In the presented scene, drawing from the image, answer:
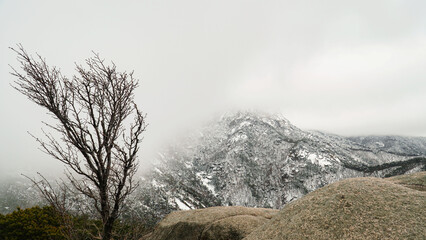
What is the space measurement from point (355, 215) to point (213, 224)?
15.3 m

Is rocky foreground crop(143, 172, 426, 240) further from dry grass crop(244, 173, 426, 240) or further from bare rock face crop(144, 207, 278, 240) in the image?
bare rock face crop(144, 207, 278, 240)

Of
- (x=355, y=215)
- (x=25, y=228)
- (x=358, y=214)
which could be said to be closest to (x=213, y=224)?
(x=355, y=215)

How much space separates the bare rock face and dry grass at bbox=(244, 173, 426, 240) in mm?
6916

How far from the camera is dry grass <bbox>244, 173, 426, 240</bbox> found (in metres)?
10.6

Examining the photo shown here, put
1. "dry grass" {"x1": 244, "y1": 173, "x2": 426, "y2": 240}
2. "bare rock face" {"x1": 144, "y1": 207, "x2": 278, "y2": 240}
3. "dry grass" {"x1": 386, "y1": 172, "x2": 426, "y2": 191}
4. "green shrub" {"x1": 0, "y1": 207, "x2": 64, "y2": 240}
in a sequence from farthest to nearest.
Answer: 1. "green shrub" {"x1": 0, "y1": 207, "x2": 64, "y2": 240}
2. "bare rock face" {"x1": 144, "y1": 207, "x2": 278, "y2": 240}
3. "dry grass" {"x1": 386, "y1": 172, "x2": 426, "y2": 191}
4. "dry grass" {"x1": 244, "y1": 173, "x2": 426, "y2": 240}

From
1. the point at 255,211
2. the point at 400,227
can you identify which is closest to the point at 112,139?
the point at 400,227

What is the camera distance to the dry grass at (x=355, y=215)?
34.8ft

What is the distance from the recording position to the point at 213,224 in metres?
23.6

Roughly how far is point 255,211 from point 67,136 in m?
23.1

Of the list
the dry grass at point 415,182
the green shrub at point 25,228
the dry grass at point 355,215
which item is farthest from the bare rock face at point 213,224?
the green shrub at point 25,228

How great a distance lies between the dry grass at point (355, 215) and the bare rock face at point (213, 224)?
692cm

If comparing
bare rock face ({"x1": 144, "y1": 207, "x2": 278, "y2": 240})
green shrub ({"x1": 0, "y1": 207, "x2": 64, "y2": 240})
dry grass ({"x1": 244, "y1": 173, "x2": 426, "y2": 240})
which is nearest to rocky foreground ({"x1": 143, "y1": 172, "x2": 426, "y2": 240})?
dry grass ({"x1": 244, "y1": 173, "x2": 426, "y2": 240})

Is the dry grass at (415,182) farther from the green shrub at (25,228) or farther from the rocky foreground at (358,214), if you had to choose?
the green shrub at (25,228)

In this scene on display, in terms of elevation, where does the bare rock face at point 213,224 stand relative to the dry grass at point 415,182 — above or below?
below
